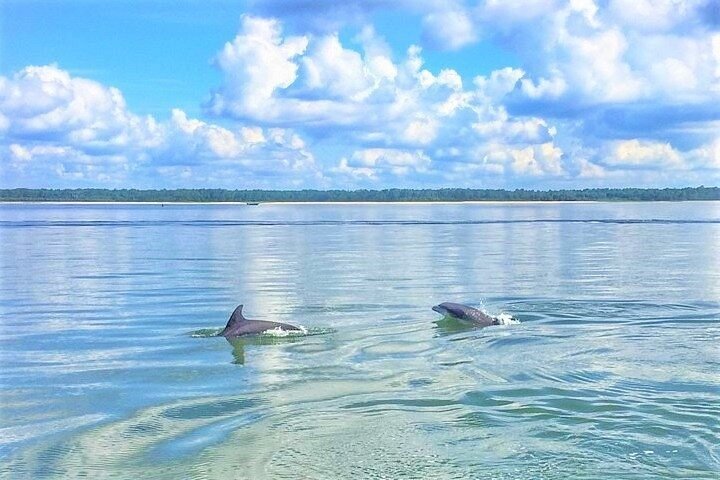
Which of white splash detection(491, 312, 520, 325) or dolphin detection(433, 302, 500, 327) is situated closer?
dolphin detection(433, 302, 500, 327)

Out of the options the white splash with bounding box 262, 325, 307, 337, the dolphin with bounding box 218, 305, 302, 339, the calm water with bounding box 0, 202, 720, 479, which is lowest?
the calm water with bounding box 0, 202, 720, 479

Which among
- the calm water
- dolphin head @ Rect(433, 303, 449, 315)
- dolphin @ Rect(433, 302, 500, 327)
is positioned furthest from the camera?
dolphin head @ Rect(433, 303, 449, 315)

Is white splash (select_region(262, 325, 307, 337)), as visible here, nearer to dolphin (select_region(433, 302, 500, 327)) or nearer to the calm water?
the calm water

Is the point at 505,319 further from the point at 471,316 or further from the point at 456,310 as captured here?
the point at 456,310

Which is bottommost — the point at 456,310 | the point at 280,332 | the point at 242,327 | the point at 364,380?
the point at 364,380

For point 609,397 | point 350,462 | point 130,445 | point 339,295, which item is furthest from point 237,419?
point 339,295

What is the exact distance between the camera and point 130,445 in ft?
43.5

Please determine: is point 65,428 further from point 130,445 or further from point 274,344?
point 274,344

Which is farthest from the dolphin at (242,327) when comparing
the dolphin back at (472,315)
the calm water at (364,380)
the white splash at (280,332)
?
the dolphin back at (472,315)

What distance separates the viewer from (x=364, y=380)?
17.3 metres

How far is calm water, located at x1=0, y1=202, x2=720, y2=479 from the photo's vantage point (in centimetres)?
1248

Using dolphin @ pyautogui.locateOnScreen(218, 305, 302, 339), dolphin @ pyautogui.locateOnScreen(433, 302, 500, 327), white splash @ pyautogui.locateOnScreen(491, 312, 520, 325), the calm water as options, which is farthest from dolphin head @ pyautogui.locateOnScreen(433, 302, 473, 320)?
dolphin @ pyautogui.locateOnScreen(218, 305, 302, 339)

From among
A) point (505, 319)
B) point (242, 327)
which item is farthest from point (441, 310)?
point (242, 327)

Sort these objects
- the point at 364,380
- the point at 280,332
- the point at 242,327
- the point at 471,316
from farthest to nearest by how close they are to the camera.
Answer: the point at 471,316 < the point at 280,332 < the point at 242,327 < the point at 364,380
